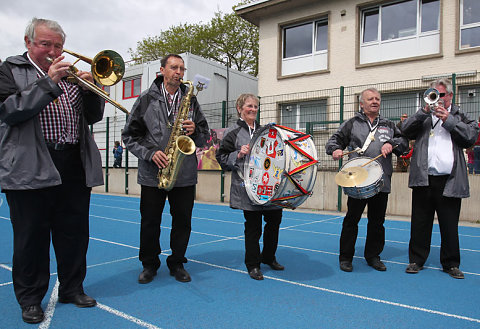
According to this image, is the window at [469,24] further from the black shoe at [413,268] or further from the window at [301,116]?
the black shoe at [413,268]

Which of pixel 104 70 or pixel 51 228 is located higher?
pixel 104 70

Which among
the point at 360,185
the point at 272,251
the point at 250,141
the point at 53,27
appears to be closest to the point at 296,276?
the point at 272,251

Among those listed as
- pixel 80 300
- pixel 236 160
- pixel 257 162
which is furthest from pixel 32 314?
pixel 257 162

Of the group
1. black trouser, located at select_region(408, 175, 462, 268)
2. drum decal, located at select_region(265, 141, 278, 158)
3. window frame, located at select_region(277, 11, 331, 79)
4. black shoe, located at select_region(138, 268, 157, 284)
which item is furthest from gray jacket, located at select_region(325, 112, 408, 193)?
window frame, located at select_region(277, 11, 331, 79)

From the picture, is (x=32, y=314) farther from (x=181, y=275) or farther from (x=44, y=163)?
(x=181, y=275)

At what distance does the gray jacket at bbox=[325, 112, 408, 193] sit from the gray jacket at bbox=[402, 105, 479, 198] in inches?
6.2

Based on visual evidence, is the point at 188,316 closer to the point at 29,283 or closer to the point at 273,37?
the point at 29,283

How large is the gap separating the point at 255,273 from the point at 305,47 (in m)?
13.1

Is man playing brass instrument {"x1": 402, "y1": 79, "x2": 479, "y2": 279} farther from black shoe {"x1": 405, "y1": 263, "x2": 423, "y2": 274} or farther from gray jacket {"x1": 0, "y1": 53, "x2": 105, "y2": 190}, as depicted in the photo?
gray jacket {"x1": 0, "y1": 53, "x2": 105, "y2": 190}

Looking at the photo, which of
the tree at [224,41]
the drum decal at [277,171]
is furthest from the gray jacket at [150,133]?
the tree at [224,41]

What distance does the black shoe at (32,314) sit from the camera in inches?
116

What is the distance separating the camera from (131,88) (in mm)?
22328

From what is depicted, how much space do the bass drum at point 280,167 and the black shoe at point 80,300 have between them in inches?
70.7

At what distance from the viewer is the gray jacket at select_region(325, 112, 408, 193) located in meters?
4.49
